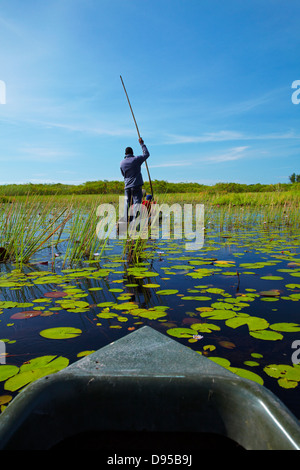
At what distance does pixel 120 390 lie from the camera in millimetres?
711

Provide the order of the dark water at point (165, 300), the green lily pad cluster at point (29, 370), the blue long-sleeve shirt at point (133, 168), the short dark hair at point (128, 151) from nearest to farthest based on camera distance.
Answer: the green lily pad cluster at point (29, 370), the dark water at point (165, 300), the blue long-sleeve shirt at point (133, 168), the short dark hair at point (128, 151)

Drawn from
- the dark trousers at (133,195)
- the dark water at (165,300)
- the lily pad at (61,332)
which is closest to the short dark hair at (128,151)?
the dark trousers at (133,195)

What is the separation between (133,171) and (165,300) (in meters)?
3.83

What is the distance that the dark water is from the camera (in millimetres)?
1480

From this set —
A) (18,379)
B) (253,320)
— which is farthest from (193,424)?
(253,320)

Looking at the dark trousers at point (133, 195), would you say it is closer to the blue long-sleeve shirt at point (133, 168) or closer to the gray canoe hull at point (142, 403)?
the blue long-sleeve shirt at point (133, 168)

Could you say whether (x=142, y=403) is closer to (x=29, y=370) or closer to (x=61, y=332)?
(x=29, y=370)

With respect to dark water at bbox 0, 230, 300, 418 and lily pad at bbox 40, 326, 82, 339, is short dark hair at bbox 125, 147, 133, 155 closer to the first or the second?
dark water at bbox 0, 230, 300, 418

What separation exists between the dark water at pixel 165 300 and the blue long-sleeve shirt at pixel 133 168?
211 centimetres

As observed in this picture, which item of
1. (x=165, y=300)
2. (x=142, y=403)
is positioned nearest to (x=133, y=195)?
(x=165, y=300)

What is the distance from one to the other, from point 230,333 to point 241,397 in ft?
3.32

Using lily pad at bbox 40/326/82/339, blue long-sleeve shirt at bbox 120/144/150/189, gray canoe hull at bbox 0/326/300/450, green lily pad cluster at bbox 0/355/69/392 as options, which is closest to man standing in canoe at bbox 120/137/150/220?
blue long-sleeve shirt at bbox 120/144/150/189

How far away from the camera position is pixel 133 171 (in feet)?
18.3

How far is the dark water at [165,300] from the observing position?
148 cm
